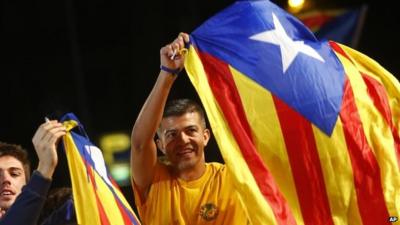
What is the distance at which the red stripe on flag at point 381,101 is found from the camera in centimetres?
359

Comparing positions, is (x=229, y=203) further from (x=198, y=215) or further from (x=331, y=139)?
(x=331, y=139)

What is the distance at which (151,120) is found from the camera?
3551 mm

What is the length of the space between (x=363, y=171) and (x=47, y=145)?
4.12ft

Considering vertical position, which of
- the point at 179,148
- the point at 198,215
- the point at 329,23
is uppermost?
the point at 329,23

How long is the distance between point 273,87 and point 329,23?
4.91 meters

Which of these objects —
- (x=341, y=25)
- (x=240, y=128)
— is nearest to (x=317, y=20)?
(x=341, y=25)

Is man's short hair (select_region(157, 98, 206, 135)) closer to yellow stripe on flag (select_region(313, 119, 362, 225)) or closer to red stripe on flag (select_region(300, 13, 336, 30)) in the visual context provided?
yellow stripe on flag (select_region(313, 119, 362, 225))

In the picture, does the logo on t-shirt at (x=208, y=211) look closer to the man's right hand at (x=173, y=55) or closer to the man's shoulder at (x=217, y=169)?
the man's shoulder at (x=217, y=169)

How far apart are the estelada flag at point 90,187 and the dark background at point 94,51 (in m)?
6.14

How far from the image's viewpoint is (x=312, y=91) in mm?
3506

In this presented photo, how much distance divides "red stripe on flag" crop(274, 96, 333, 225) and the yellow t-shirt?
0.29m

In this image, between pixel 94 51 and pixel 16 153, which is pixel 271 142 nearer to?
pixel 16 153

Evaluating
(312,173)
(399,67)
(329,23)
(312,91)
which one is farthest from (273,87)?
(399,67)

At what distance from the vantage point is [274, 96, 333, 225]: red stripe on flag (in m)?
3.41
